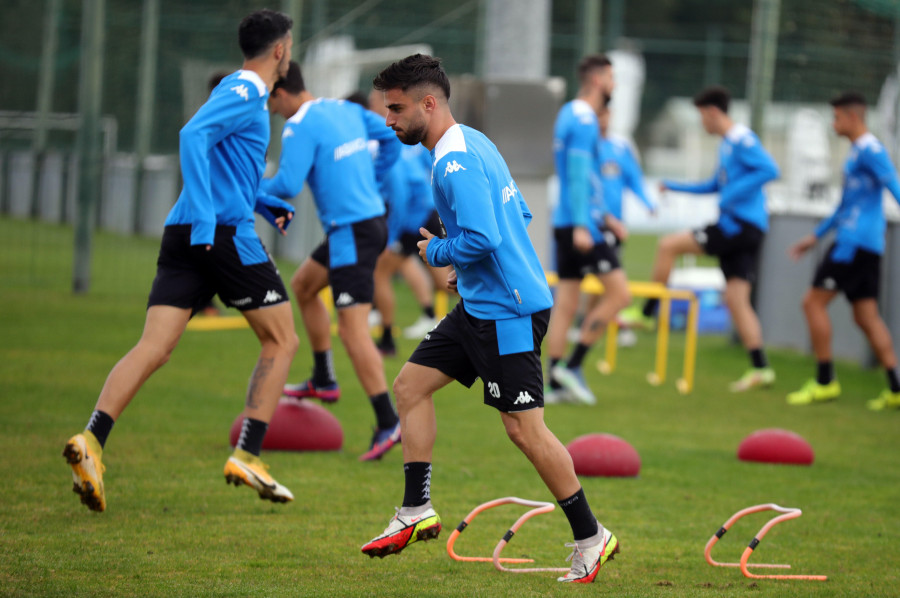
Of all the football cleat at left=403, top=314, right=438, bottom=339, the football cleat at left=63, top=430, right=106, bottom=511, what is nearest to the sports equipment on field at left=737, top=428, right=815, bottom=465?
the football cleat at left=63, top=430, right=106, bottom=511

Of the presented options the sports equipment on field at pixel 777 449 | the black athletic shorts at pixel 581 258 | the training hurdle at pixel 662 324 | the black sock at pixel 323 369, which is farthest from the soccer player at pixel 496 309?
the training hurdle at pixel 662 324

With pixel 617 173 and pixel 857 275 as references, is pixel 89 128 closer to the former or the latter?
pixel 617 173

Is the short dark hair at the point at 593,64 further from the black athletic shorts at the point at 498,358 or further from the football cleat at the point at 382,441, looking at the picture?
the black athletic shorts at the point at 498,358

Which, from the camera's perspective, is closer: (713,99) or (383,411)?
(383,411)

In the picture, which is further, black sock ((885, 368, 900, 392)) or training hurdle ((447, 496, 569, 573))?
black sock ((885, 368, 900, 392))

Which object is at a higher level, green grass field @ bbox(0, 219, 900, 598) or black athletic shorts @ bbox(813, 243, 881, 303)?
black athletic shorts @ bbox(813, 243, 881, 303)

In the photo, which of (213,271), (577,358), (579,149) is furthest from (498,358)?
(577,358)

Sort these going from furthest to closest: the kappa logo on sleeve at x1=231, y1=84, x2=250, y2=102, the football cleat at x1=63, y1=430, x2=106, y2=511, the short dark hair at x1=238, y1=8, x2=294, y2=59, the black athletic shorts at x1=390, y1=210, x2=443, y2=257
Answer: the black athletic shorts at x1=390, y1=210, x2=443, y2=257, the short dark hair at x1=238, y1=8, x2=294, y2=59, the kappa logo on sleeve at x1=231, y1=84, x2=250, y2=102, the football cleat at x1=63, y1=430, x2=106, y2=511

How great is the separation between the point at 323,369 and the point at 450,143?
316cm

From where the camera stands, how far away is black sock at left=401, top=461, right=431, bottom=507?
15.6 feet

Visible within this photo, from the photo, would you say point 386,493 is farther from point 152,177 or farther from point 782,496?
point 152,177

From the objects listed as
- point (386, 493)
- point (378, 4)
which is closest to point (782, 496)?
point (386, 493)

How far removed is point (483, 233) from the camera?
443 centimetres

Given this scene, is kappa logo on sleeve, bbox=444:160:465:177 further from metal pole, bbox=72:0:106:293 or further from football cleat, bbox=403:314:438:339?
metal pole, bbox=72:0:106:293
